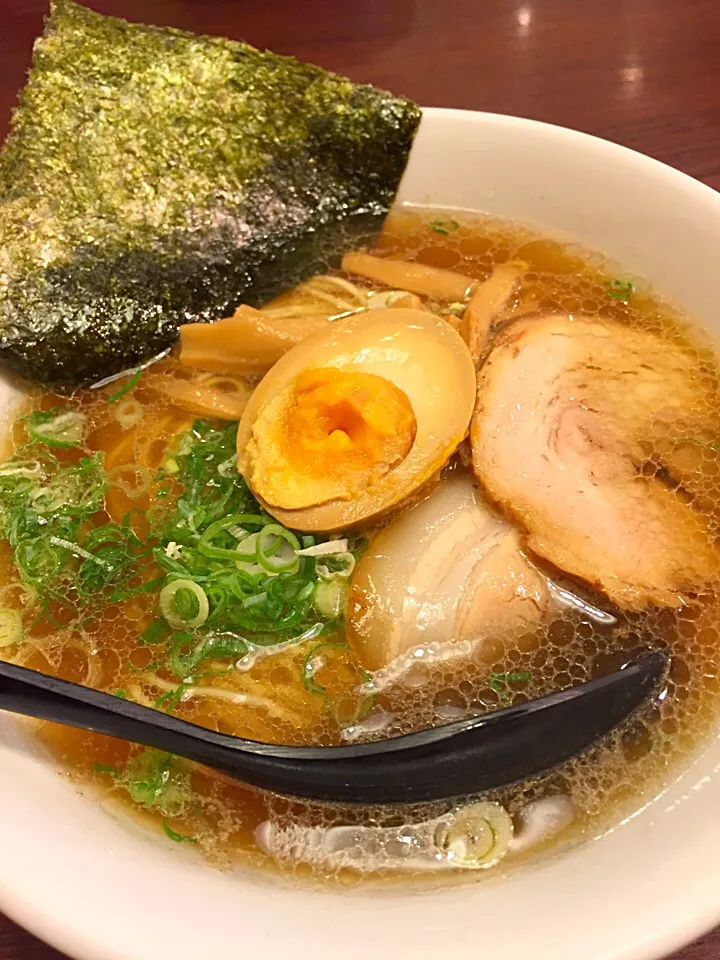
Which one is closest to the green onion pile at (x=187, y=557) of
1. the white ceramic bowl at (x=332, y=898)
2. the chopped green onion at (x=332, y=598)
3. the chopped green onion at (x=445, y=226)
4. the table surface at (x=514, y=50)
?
the chopped green onion at (x=332, y=598)

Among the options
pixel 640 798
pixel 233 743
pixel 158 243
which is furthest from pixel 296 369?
pixel 640 798

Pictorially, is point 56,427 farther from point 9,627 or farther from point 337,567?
point 337,567

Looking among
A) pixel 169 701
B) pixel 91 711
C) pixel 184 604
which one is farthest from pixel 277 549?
pixel 91 711

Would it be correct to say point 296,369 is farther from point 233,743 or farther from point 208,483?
point 233,743

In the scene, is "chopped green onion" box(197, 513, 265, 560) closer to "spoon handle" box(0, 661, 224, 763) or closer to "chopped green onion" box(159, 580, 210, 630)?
"chopped green onion" box(159, 580, 210, 630)

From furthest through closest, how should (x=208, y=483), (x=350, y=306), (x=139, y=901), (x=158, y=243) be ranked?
(x=350, y=306)
(x=158, y=243)
(x=208, y=483)
(x=139, y=901)

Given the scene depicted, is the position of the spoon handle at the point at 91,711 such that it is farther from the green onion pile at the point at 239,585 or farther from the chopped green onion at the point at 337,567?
the chopped green onion at the point at 337,567
